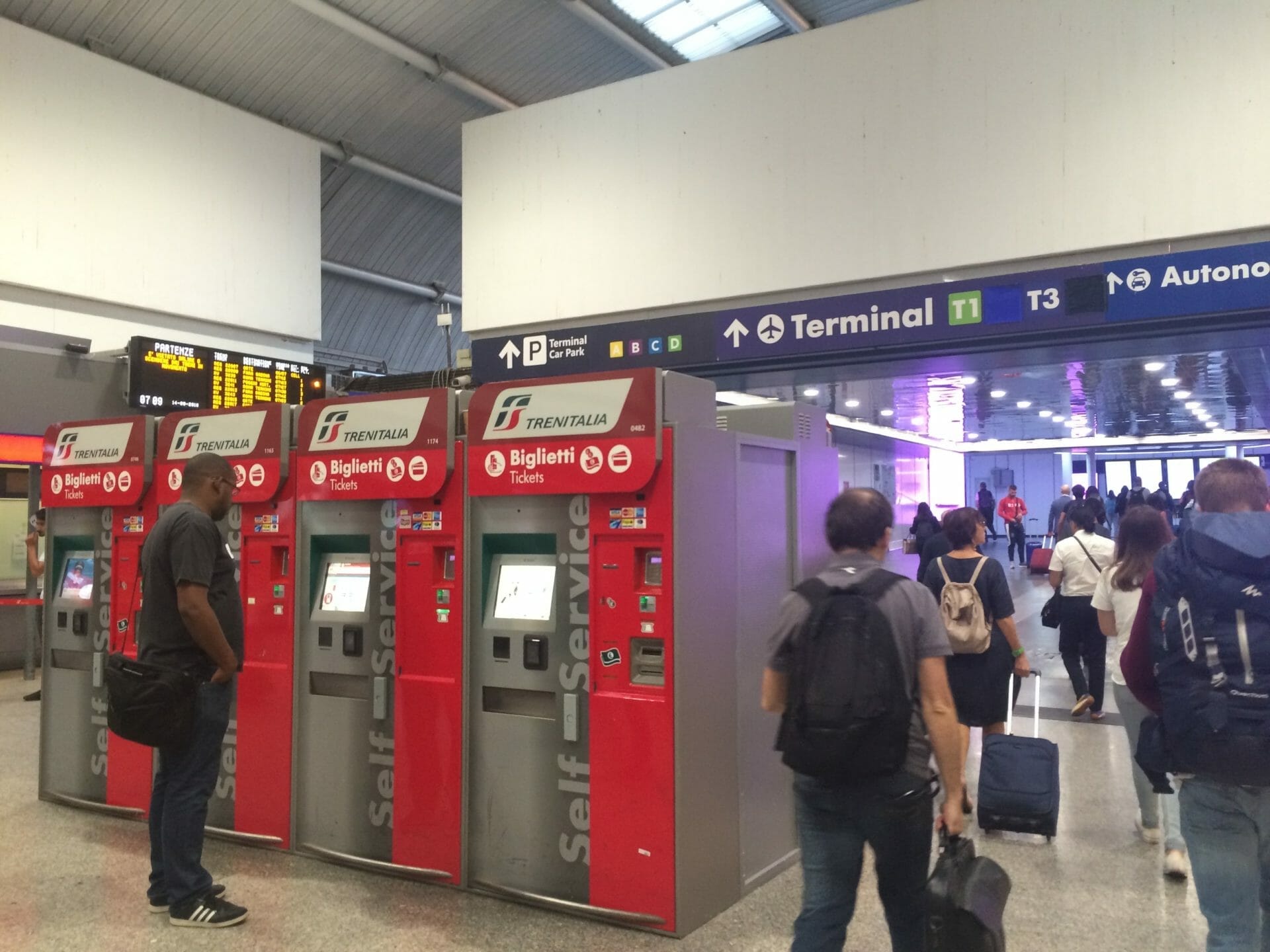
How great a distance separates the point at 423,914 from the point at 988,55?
5490 millimetres

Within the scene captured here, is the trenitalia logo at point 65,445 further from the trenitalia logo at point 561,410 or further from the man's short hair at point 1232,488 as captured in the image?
the man's short hair at point 1232,488

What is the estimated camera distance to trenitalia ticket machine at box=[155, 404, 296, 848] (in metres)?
4.55

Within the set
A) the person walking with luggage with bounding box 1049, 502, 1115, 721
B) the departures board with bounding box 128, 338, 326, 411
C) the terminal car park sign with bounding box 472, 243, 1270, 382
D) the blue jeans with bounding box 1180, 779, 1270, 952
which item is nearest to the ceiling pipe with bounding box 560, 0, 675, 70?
the terminal car park sign with bounding box 472, 243, 1270, 382

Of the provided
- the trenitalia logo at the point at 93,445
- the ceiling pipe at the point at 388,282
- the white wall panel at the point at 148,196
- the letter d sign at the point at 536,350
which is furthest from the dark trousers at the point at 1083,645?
the ceiling pipe at the point at 388,282

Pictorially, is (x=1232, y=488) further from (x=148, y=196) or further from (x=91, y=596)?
(x=148, y=196)

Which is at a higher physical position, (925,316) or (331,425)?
(925,316)

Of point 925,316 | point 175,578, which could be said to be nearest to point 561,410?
point 175,578

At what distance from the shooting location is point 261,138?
939 cm

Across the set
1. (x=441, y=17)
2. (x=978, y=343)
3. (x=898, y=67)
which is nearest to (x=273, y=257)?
(x=441, y=17)

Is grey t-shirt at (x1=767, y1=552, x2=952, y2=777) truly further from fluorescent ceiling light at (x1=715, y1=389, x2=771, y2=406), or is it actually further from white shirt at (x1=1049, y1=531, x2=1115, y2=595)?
fluorescent ceiling light at (x1=715, y1=389, x2=771, y2=406)

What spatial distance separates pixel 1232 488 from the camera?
2482 mm

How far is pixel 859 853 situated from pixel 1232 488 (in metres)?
1.34

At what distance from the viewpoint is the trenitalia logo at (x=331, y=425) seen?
448 centimetres

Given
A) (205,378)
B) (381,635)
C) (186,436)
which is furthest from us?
(205,378)
